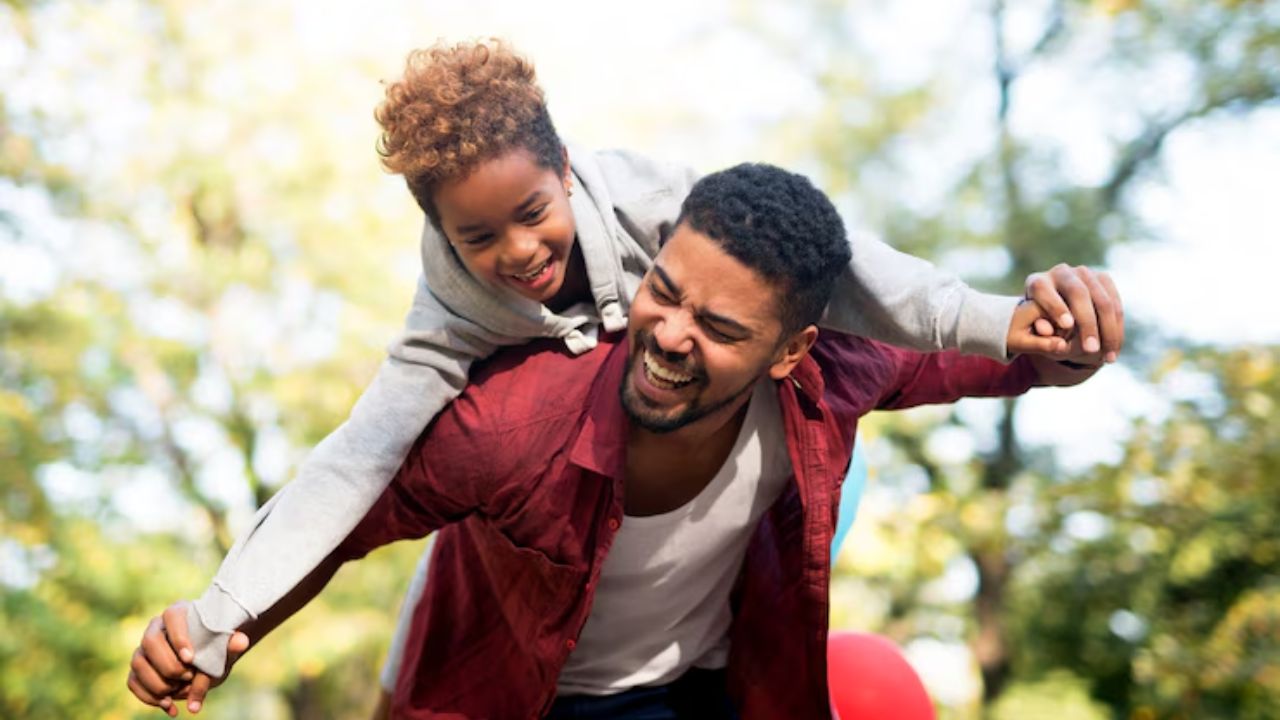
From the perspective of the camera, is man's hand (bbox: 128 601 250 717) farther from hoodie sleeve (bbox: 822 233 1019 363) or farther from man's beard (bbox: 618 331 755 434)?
hoodie sleeve (bbox: 822 233 1019 363)

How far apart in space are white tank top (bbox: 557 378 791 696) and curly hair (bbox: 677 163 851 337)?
1.01ft

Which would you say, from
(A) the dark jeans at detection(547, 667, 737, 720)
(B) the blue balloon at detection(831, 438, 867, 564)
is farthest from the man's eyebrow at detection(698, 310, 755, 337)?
(A) the dark jeans at detection(547, 667, 737, 720)

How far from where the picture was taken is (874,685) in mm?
2811

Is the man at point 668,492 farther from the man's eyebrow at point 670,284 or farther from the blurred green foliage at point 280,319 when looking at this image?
the blurred green foliage at point 280,319

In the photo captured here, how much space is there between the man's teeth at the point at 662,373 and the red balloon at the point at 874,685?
0.91 meters

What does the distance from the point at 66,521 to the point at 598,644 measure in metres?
8.38

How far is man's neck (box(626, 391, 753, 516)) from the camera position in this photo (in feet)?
7.59

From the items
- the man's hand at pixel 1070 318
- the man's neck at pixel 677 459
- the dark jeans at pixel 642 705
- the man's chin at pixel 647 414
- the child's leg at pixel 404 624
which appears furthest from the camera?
the child's leg at pixel 404 624

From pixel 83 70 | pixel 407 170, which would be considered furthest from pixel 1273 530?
pixel 83 70

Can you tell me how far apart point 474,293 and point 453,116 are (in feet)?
1.00

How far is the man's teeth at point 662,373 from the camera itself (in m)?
2.14

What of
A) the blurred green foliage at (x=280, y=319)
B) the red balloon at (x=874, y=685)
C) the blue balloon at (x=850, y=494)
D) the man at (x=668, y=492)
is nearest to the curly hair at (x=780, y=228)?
the man at (x=668, y=492)

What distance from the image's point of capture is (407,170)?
2115 mm

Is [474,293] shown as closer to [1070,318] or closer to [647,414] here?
[647,414]
